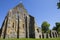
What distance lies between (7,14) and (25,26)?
6.42 metres

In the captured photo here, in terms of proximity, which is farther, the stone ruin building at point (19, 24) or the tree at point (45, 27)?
the tree at point (45, 27)

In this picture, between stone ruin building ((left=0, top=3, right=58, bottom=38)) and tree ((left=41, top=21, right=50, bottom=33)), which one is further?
tree ((left=41, top=21, right=50, bottom=33))

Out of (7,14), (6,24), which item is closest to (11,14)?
(7,14)

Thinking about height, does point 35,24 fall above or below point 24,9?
below

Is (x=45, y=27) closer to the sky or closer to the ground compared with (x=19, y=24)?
closer to the ground

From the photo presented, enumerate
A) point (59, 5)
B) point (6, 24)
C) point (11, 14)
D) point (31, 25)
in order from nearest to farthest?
point (59, 5) < point (6, 24) < point (11, 14) < point (31, 25)

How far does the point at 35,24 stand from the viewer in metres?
37.3

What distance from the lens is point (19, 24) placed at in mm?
35125

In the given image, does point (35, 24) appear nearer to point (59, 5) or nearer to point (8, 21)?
point (8, 21)

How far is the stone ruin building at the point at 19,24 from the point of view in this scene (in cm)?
3230

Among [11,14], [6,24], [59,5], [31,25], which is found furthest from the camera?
[31,25]

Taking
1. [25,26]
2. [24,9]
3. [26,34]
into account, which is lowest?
[26,34]

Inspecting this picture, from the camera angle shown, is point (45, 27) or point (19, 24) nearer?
point (19, 24)

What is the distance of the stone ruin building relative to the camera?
32.3 m
